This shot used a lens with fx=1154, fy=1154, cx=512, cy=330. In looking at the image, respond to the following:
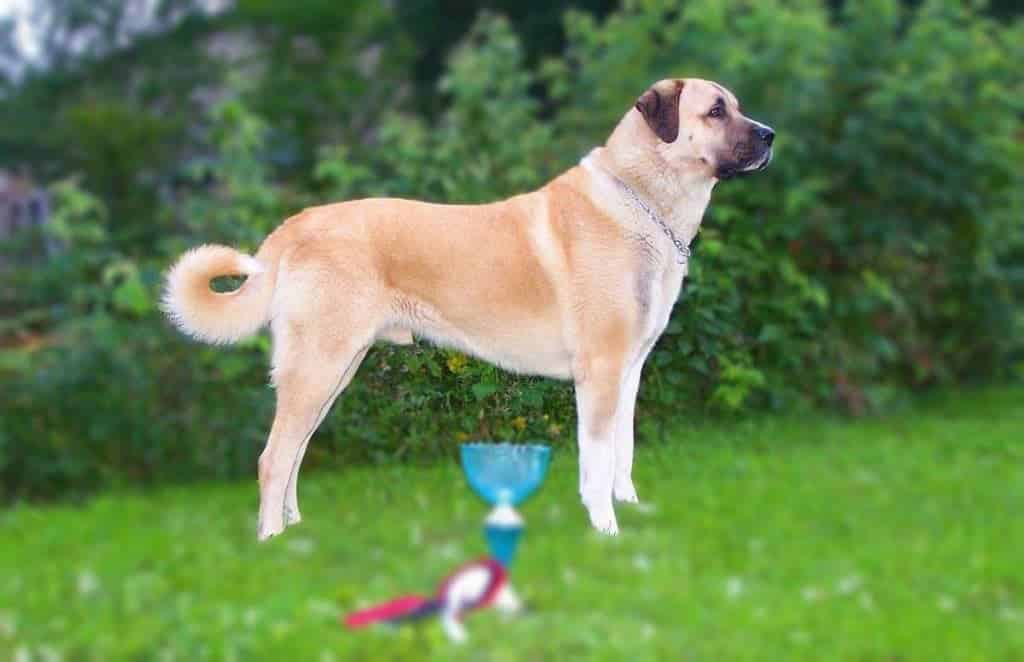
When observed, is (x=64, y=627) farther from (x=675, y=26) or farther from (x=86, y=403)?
(x=675, y=26)

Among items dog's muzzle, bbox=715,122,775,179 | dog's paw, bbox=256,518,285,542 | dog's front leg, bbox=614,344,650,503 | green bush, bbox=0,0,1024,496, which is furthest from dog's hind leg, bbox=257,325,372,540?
dog's muzzle, bbox=715,122,775,179

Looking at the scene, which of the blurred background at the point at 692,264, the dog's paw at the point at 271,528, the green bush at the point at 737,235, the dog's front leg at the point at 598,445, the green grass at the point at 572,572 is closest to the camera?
the green grass at the point at 572,572

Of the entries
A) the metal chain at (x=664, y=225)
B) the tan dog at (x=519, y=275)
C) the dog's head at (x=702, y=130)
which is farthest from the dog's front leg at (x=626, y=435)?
the dog's head at (x=702, y=130)

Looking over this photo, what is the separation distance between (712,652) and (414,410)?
0.93m

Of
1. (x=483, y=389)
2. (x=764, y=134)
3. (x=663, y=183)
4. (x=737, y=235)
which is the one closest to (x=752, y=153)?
(x=764, y=134)

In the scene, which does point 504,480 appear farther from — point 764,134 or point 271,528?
point 764,134

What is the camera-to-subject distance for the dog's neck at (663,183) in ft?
10.2

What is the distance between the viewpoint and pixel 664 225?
313 cm

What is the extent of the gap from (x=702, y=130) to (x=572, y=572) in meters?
1.25

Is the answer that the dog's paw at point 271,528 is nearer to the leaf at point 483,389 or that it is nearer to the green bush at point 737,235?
the green bush at point 737,235

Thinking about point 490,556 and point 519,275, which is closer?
point 490,556

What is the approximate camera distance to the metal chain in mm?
3121

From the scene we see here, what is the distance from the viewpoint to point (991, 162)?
8.12 meters

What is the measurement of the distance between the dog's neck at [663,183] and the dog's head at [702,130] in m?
0.03
